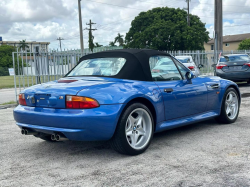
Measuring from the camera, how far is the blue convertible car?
3.69 meters

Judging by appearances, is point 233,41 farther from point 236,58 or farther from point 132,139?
point 132,139

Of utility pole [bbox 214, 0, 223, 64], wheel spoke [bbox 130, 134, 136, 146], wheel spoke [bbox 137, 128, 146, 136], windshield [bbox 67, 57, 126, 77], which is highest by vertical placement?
utility pole [bbox 214, 0, 223, 64]

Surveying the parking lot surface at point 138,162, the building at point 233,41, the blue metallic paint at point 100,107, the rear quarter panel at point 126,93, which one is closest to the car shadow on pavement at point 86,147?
the parking lot surface at point 138,162

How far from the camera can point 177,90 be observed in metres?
4.68

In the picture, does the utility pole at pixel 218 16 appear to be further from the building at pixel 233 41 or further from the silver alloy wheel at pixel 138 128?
the building at pixel 233 41

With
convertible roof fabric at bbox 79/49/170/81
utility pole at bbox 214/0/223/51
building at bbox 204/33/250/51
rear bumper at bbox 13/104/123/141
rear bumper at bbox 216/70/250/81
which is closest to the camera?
rear bumper at bbox 13/104/123/141

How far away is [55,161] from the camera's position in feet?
13.0

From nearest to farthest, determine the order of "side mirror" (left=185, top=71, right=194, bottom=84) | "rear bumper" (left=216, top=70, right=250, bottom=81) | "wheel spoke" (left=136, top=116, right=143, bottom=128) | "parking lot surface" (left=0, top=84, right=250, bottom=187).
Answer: "parking lot surface" (left=0, top=84, right=250, bottom=187) → "wheel spoke" (left=136, top=116, right=143, bottom=128) → "side mirror" (left=185, top=71, right=194, bottom=84) → "rear bumper" (left=216, top=70, right=250, bottom=81)

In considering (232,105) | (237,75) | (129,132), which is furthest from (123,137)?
(237,75)

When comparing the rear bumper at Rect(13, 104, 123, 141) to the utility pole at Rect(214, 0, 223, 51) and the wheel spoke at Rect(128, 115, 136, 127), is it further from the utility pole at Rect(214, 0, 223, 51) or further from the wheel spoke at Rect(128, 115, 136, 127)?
the utility pole at Rect(214, 0, 223, 51)

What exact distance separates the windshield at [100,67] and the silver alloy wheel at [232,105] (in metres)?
2.48

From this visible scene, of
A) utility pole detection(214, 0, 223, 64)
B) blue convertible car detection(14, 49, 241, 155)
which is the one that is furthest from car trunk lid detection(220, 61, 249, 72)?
blue convertible car detection(14, 49, 241, 155)

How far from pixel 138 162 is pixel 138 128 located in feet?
1.73

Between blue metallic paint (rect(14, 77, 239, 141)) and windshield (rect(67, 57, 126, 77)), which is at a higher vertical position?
windshield (rect(67, 57, 126, 77))
